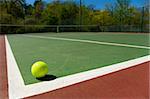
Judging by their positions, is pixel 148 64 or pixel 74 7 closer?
pixel 148 64

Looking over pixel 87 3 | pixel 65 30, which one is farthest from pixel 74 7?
pixel 65 30

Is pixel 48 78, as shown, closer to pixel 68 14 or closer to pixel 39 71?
pixel 39 71

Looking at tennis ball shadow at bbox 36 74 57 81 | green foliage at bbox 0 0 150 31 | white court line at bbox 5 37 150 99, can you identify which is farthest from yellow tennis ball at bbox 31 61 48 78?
green foliage at bbox 0 0 150 31

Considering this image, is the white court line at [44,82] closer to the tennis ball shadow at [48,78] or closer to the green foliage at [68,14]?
the tennis ball shadow at [48,78]

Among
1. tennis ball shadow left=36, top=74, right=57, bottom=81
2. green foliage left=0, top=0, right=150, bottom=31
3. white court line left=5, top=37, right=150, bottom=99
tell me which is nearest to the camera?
white court line left=5, top=37, right=150, bottom=99

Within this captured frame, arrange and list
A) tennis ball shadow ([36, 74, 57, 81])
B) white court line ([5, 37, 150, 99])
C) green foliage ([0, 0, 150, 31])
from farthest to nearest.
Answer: green foliage ([0, 0, 150, 31]), tennis ball shadow ([36, 74, 57, 81]), white court line ([5, 37, 150, 99])

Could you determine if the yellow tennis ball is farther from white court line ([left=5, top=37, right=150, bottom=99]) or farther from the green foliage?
the green foliage

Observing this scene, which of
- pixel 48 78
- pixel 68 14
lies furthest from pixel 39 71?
pixel 68 14

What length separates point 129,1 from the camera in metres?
33.8

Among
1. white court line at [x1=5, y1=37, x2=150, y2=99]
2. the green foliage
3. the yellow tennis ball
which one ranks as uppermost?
the green foliage

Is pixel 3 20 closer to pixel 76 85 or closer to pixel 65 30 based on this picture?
pixel 65 30

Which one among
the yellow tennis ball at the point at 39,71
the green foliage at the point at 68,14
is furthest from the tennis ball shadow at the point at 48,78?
the green foliage at the point at 68,14

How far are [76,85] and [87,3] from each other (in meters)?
27.9

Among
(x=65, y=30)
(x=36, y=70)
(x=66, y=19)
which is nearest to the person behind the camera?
(x=36, y=70)
